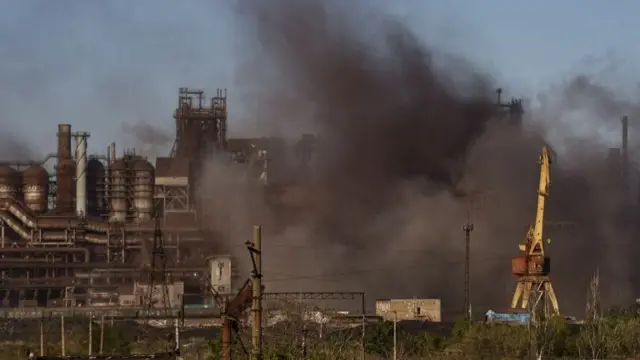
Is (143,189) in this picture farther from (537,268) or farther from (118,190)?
(537,268)

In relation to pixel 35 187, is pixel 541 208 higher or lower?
lower

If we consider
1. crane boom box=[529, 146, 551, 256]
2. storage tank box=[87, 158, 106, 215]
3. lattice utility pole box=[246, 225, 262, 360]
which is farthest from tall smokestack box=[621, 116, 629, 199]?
lattice utility pole box=[246, 225, 262, 360]

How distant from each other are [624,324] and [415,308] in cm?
1807

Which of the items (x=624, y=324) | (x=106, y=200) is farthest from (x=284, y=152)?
(x=624, y=324)

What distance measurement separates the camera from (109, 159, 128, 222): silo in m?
74.1

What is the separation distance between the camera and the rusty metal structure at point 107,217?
68812 mm

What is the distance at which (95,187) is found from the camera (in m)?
75.1

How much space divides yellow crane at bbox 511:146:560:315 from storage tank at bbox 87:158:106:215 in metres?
27.1

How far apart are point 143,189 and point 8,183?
7.57m

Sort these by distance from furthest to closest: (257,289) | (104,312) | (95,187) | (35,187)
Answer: (95,187)
(35,187)
(104,312)
(257,289)

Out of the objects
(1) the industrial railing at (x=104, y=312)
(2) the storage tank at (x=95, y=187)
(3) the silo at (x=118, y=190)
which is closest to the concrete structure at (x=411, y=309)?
(1) the industrial railing at (x=104, y=312)

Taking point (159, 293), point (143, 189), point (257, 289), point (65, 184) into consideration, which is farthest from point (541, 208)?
point (257, 289)

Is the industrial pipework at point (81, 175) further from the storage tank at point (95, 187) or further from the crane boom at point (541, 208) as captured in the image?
the crane boom at point (541, 208)

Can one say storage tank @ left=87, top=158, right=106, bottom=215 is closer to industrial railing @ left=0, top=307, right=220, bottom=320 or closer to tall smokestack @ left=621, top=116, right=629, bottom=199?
industrial railing @ left=0, top=307, right=220, bottom=320
